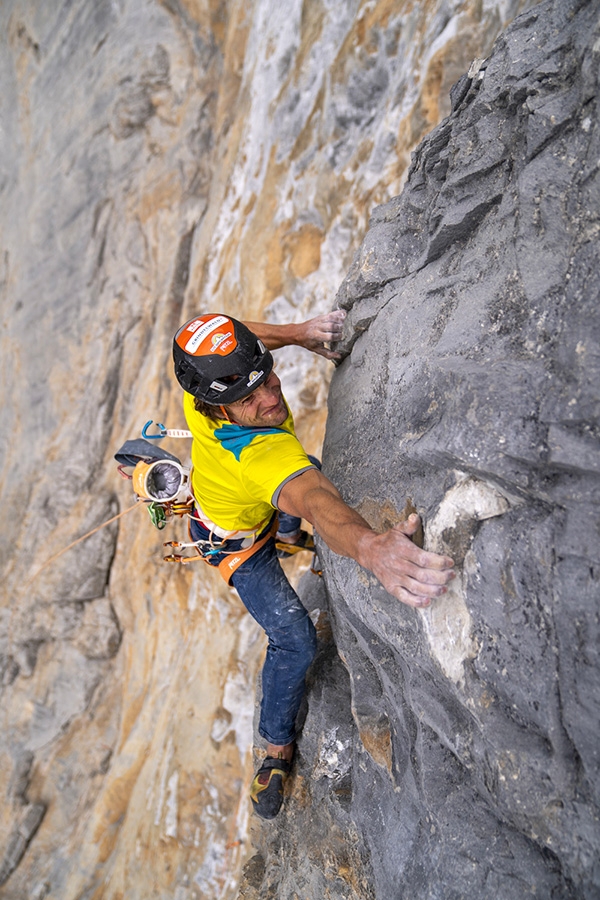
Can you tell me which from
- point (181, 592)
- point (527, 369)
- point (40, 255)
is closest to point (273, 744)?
point (527, 369)

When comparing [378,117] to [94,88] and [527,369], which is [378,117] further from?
[94,88]

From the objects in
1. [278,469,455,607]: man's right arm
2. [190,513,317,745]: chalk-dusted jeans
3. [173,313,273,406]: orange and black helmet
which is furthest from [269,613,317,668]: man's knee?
[173,313,273,406]: orange and black helmet

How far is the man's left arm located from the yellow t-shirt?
550 millimetres

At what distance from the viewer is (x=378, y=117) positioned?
19.6ft

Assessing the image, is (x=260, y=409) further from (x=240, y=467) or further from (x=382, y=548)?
(x=382, y=548)

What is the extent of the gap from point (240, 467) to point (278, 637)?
1108mm

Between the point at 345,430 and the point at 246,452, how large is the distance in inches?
24.5

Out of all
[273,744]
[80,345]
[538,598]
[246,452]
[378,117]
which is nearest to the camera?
[538,598]

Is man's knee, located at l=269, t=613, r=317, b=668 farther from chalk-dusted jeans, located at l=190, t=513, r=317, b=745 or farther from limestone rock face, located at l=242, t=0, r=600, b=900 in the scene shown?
limestone rock face, located at l=242, t=0, r=600, b=900

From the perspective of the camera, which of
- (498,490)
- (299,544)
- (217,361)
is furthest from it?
(299,544)

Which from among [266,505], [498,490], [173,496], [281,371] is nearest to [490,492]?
[498,490]

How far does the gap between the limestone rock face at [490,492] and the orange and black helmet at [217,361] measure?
25.2 inches

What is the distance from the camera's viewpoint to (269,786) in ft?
12.7

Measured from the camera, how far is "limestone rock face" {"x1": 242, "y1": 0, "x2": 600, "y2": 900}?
200 centimetres
